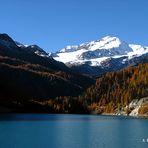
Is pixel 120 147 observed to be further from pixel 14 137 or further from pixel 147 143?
pixel 14 137

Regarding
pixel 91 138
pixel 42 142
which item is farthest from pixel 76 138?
pixel 42 142

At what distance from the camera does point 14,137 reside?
428 ft

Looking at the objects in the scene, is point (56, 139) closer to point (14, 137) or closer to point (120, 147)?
point (14, 137)

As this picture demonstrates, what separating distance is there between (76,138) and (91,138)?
175 inches

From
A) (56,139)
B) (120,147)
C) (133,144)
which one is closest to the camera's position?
(120,147)

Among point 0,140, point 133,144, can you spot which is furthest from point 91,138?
point 0,140

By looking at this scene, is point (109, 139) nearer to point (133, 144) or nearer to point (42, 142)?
point (133, 144)

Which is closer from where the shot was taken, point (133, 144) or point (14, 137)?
point (133, 144)

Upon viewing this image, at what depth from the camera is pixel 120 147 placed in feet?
369

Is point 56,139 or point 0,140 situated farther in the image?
point 56,139

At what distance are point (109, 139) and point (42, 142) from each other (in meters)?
22.0

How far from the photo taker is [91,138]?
133375 mm

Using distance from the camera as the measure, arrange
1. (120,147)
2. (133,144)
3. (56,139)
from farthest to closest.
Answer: (56,139) → (133,144) → (120,147)

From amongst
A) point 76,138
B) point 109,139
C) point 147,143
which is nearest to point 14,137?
point 76,138
